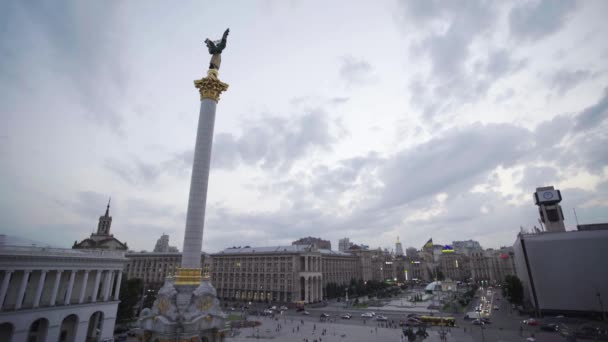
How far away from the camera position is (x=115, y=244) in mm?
86250

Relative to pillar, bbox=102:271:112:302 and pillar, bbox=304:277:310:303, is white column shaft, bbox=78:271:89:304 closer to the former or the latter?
pillar, bbox=102:271:112:302

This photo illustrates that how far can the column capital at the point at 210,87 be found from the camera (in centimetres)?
4006

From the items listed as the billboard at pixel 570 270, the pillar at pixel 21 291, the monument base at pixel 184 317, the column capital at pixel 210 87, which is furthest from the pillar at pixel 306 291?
the column capital at pixel 210 87

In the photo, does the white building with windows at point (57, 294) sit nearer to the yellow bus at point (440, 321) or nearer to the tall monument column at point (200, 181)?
the tall monument column at point (200, 181)

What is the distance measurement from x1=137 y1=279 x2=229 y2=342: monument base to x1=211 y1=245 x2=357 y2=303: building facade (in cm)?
7867

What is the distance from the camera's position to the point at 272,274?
111938mm

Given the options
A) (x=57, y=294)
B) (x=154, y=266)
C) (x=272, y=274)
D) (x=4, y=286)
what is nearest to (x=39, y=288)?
(x=57, y=294)

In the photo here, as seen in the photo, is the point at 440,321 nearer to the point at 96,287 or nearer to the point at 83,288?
the point at 96,287

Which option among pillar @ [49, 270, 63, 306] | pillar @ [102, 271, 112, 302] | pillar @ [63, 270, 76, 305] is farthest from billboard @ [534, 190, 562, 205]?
pillar @ [49, 270, 63, 306]

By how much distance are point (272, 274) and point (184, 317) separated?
8477 cm

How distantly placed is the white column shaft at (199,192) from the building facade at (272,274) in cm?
7787

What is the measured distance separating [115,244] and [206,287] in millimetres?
68463

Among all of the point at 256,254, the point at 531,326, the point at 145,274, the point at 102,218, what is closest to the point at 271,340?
the point at 531,326

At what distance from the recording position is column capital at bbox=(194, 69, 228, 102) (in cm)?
4006
